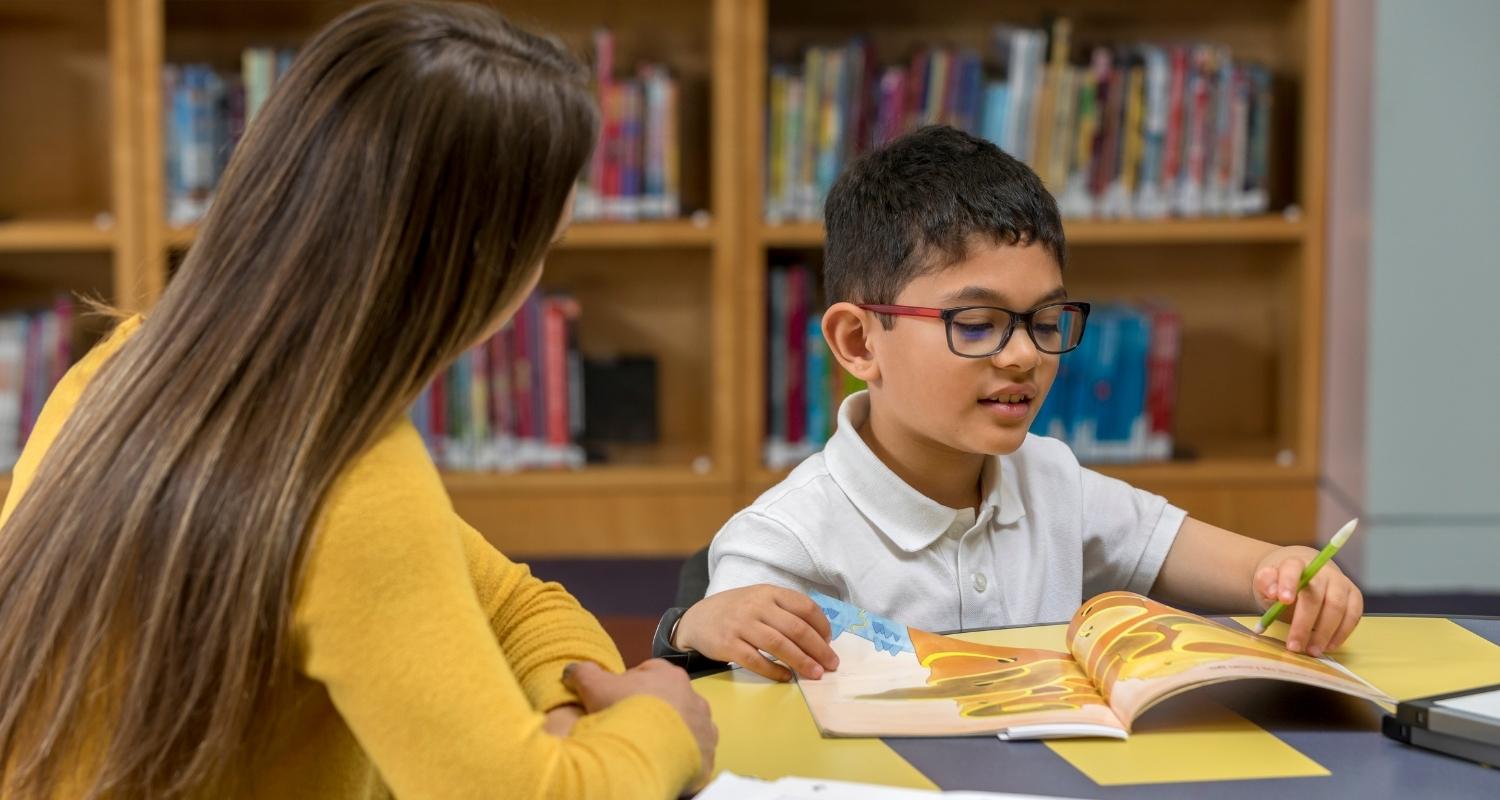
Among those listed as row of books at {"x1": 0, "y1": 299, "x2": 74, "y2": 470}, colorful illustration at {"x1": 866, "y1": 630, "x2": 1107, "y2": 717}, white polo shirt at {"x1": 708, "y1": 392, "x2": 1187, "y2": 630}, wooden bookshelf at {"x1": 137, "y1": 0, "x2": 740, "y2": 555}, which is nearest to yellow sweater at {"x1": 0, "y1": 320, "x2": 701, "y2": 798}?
colorful illustration at {"x1": 866, "y1": 630, "x2": 1107, "y2": 717}

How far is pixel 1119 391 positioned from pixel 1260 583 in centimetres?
196

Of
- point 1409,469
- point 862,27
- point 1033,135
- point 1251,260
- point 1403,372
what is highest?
point 862,27

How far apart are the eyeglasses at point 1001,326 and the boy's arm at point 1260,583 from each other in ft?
0.72

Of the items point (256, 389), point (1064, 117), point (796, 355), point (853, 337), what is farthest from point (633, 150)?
point (256, 389)

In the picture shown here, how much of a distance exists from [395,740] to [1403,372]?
97.8 inches

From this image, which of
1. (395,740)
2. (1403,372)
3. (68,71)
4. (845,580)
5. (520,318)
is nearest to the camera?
(395,740)

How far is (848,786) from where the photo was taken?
833 millimetres

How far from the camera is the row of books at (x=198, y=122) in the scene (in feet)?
9.84

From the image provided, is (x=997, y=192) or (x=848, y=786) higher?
(x=997, y=192)

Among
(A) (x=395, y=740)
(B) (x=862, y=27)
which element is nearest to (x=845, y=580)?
(A) (x=395, y=740)

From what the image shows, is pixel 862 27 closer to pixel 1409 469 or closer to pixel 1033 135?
pixel 1033 135

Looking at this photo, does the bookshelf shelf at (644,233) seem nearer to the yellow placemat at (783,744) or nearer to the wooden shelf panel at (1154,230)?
the wooden shelf panel at (1154,230)

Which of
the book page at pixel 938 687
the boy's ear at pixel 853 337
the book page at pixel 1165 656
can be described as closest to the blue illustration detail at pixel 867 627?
the book page at pixel 938 687

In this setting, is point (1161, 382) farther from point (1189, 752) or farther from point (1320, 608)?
point (1189, 752)
